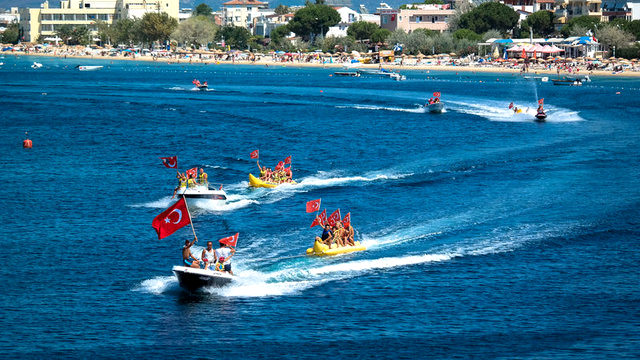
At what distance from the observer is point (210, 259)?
136ft

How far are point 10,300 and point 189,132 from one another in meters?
64.8

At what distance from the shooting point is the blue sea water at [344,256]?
119 ft

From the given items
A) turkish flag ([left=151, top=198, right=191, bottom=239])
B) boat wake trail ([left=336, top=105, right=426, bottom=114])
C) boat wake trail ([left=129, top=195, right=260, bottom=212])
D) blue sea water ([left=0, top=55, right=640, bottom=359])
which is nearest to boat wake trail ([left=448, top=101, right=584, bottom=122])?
boat wake trail ([left=336, top=105, right=426, bottom=114])

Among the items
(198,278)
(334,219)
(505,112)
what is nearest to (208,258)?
(198,278)

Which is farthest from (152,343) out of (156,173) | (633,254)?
(156,173)

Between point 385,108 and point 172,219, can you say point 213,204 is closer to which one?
point 172,219

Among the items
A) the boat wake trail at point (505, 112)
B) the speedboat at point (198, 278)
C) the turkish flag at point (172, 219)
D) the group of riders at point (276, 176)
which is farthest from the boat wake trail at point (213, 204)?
the boat wake trail at point (505, 112)

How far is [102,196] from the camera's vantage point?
6278cm

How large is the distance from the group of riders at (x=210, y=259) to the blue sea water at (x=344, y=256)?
4.06 feet

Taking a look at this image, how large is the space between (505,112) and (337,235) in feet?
267

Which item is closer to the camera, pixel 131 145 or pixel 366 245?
pixel 366 245

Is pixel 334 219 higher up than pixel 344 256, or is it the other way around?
pixel 334 219

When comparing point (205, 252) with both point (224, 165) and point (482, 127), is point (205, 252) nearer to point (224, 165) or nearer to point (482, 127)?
point (224, 165)

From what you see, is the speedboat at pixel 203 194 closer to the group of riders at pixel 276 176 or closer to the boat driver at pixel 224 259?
the group of riders at pixel 276 176
